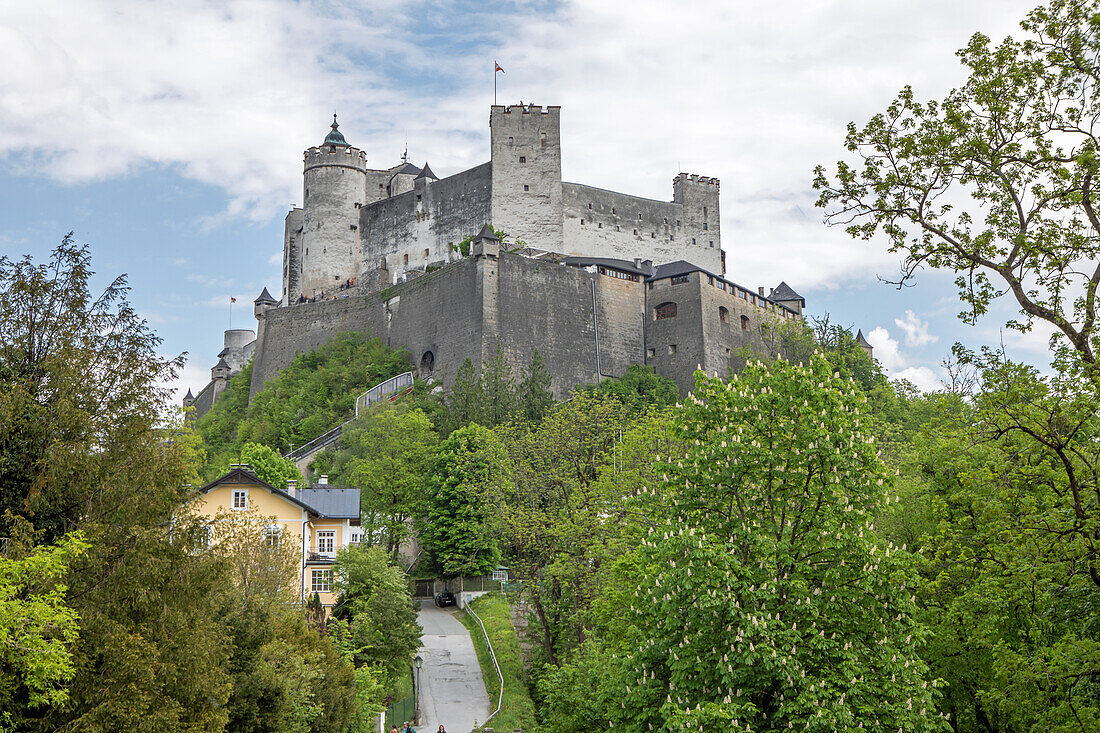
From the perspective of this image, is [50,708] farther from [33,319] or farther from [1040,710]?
[1040,710]

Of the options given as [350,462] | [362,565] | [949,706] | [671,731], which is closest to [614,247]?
[350,462]

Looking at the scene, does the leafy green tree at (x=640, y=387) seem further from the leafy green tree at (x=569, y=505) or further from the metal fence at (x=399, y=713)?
the metal fence at (x=399, y=713)

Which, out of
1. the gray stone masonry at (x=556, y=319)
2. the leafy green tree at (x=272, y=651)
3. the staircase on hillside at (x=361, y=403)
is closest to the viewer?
the leafy green tree at (x=272, y=651)

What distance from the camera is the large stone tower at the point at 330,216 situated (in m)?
82.0

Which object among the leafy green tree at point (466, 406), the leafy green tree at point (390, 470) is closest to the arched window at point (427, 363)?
the leafy green tree at point (466, 406)

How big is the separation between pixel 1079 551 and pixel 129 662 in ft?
39.5

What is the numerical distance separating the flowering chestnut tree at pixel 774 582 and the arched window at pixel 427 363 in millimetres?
50508

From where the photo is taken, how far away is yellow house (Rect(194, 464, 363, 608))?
1423 inches

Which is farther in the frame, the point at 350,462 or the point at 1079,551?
the point at 350,462

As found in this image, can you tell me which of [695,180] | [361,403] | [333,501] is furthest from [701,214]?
[333,501]

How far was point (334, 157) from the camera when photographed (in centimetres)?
8312

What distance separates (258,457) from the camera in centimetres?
5078

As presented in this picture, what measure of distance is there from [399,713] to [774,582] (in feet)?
67.7

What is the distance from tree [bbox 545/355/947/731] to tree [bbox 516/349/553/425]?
1285 inches
